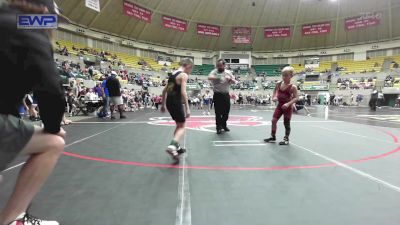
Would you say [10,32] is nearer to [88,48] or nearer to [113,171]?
[113,171]

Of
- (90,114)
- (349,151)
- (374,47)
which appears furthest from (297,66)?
(349,151)

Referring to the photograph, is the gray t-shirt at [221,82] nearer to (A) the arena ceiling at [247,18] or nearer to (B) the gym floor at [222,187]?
(B) the gym floor at [222,187]

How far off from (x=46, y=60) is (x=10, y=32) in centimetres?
18

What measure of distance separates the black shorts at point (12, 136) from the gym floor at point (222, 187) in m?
0.64

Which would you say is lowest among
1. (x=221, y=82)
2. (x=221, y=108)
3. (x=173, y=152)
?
(x=173, y=152)

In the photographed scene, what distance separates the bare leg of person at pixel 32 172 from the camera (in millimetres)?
1398

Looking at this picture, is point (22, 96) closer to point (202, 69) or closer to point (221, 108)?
point (221, 108)

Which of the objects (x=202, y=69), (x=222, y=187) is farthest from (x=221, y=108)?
(x=202, y=69)

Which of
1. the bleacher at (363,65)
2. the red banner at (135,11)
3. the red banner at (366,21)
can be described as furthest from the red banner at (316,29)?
the red banner at (135,11)

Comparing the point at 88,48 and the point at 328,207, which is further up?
the point at 88,48

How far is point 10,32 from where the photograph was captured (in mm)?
1261

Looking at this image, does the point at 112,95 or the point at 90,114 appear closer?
the point at 112,95

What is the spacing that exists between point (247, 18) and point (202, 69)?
9520mm

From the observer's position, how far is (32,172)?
145cm
